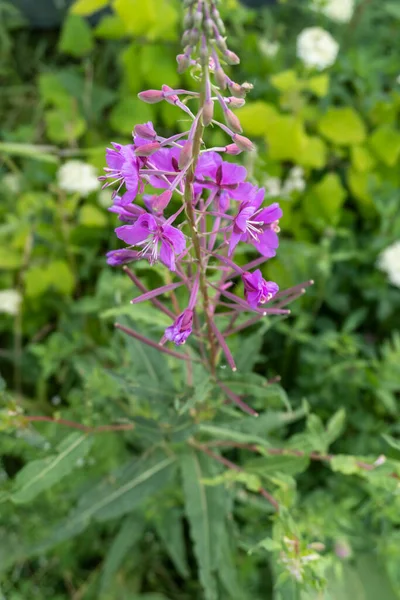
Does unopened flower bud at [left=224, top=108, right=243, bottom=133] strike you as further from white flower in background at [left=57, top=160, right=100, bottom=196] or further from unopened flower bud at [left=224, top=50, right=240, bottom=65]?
white flower in background at [left=57, top=160, right=100, bottom=196]

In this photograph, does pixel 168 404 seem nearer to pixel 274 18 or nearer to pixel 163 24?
pixel 163 24

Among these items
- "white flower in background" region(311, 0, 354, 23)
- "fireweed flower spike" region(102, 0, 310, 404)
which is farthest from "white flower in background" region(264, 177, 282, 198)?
"fireweed flower spike" region(102, 0, 310, 404)

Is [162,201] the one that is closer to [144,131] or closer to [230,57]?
[144,131]

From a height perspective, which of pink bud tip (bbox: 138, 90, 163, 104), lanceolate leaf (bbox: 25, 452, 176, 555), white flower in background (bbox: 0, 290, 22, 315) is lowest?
lanceolate leaf (bbox: 25, 452, 176, 555)

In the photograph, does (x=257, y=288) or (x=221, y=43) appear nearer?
(x=221, y=43)

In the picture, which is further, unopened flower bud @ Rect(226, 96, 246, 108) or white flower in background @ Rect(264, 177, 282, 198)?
white flower in background @ Rect(264, 177, 282, 198)

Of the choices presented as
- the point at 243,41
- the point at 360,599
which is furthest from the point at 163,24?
the point at 360,599

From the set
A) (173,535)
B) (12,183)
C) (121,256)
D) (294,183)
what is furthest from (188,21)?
(12,183)
